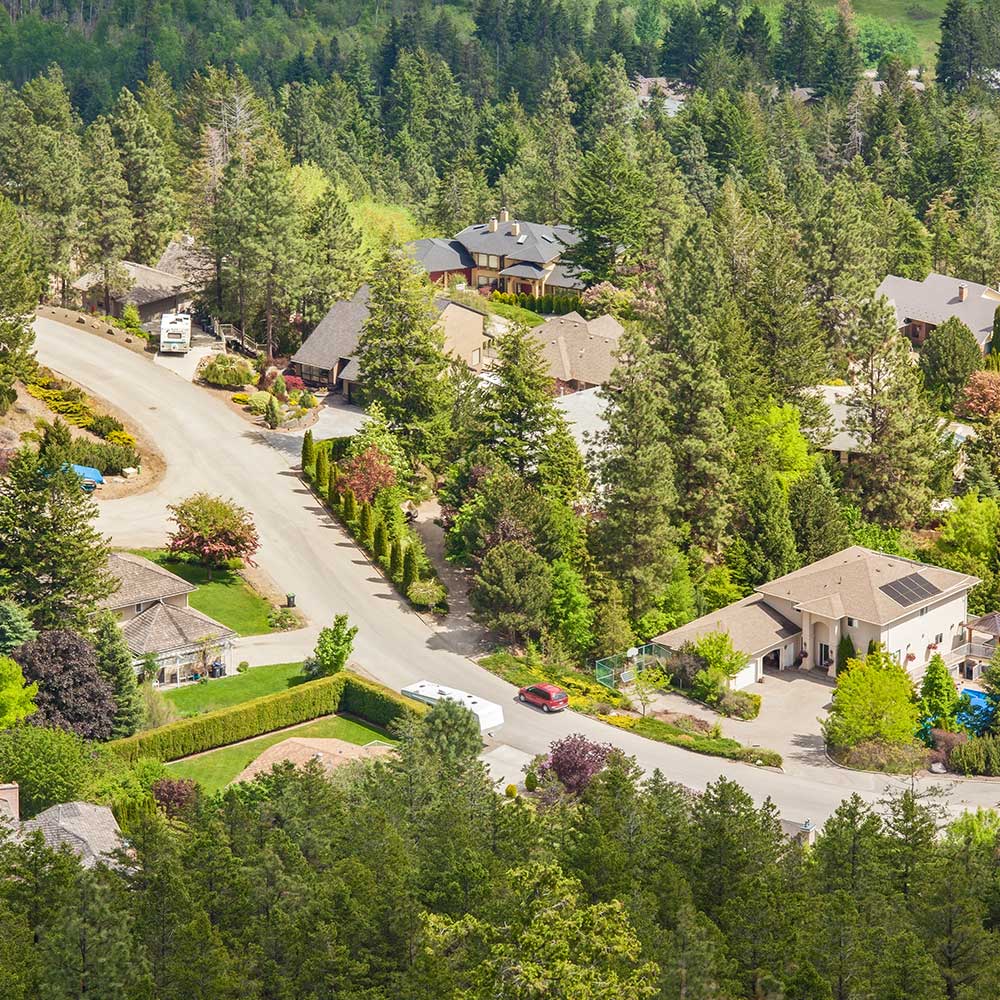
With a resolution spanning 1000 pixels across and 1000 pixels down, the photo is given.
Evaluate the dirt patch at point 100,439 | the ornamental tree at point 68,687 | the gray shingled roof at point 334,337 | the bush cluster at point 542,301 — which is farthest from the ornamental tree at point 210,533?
the bush cluster at point 542,301

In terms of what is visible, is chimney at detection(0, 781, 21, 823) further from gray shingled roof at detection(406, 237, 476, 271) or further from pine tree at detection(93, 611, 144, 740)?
gray shingled roof at detection(406, 237, 476, 271)

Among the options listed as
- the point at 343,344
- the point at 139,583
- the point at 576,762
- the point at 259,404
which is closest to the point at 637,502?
the point at 576,762

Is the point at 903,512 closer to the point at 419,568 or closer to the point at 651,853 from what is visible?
the point at 419,568

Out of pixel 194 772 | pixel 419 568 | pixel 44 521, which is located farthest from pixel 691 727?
pixel 44 521

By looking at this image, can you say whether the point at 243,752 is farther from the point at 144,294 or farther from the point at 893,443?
the point at 144,294

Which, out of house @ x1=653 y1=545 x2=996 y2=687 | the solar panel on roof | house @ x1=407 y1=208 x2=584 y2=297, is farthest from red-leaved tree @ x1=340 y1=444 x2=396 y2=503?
house @ x1=407 y1=208 x2=584 y2=297

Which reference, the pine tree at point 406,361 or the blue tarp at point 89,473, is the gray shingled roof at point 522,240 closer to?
the pine tree at point 406,361
